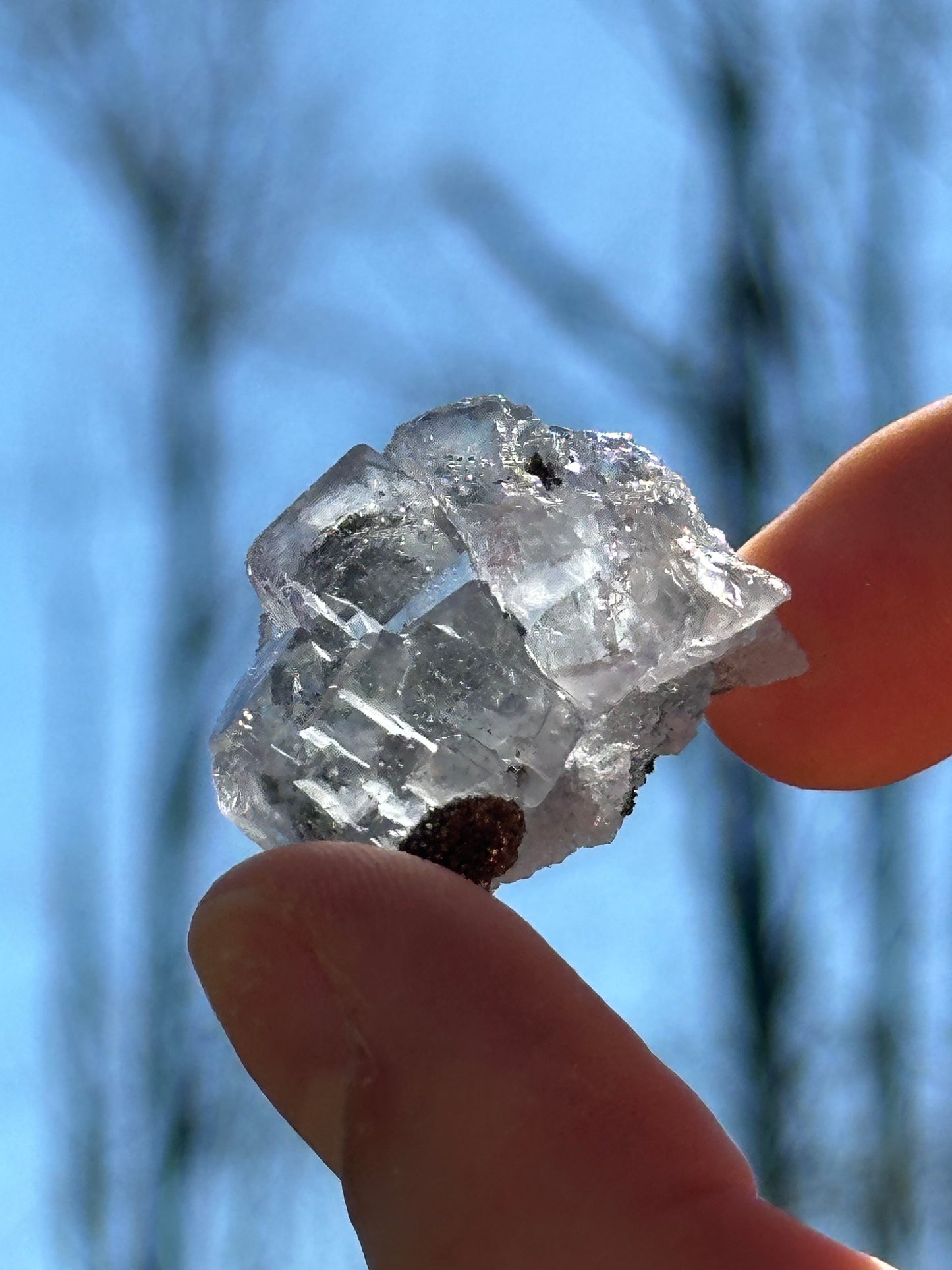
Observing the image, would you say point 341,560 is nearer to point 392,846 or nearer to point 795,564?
point 392,846

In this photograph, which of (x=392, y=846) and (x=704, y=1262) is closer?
(x=704, y=1262)

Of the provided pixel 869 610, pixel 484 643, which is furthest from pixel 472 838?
pixel 869 610

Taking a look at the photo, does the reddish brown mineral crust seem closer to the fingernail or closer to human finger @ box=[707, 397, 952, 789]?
the fingernail

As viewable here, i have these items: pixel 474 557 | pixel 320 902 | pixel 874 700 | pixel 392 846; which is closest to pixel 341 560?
pixel 474 557

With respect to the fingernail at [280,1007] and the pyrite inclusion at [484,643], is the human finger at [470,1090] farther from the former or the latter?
the pyrite inclusion at [484,643]

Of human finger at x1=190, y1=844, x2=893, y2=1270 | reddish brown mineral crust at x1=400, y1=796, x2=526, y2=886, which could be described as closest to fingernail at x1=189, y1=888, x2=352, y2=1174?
human finger at x1=190, y1=844, x2=893, y2=1270

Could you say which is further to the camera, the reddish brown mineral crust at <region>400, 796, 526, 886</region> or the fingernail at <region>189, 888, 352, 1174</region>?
the reddish brown mineral crust at <region>400, 796, 526, 886</region>
